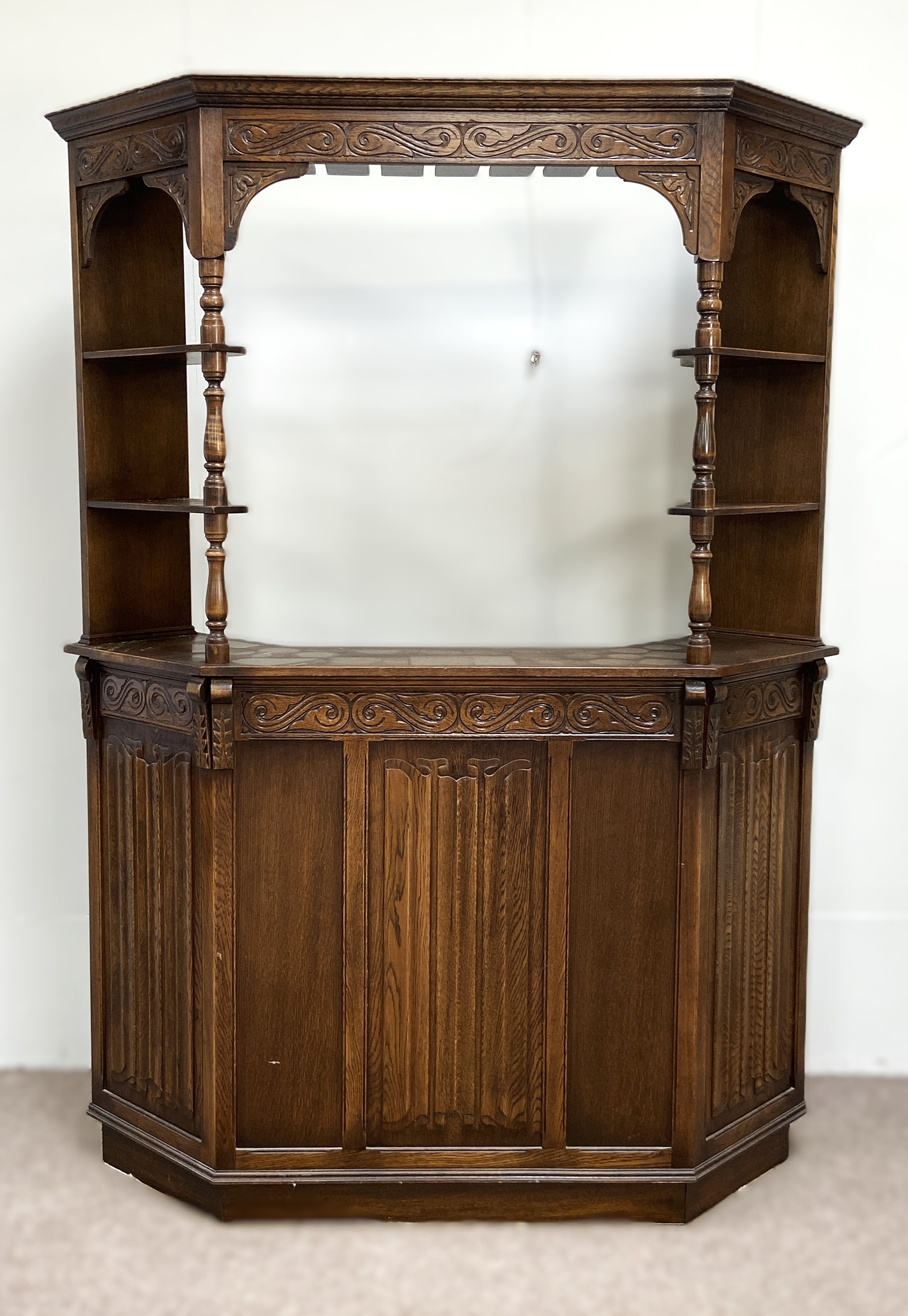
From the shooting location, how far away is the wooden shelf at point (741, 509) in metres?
3.20

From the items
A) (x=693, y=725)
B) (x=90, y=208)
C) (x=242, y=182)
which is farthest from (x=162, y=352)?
(x=693, y=725)

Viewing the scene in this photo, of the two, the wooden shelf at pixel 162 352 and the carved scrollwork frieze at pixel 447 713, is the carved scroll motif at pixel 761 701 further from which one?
the wooden shelf at pixel 162 352

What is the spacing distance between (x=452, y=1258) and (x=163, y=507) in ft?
6.50

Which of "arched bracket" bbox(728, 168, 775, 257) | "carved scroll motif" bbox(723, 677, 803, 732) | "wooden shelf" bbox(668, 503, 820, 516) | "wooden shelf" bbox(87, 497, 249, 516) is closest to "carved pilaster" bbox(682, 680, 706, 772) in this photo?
"carved scroll motif" bbox(723, 677, 803, 732)

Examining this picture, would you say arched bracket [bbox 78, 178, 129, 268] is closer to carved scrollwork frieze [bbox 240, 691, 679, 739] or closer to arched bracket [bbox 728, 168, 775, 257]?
carved scrollwork frieze [bbox 240, 691, 679, 739]

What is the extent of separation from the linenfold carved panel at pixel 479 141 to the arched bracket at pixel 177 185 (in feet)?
0.68

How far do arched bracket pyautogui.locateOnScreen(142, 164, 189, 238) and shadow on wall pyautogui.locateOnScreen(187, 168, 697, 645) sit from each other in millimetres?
840

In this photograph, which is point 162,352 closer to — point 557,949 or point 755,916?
point 557,949

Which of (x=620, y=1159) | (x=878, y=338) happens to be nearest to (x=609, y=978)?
(x=620, y=1159)

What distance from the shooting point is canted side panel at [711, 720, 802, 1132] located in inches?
136

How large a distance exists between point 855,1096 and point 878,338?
238 centimetres

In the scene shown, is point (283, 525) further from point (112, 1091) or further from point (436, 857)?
point (112, 1091)

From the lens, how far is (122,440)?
373 centimetres

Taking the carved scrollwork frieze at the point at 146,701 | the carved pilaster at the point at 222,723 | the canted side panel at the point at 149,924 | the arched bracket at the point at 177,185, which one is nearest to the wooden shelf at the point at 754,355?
the arched bracket at the point at 177,185
